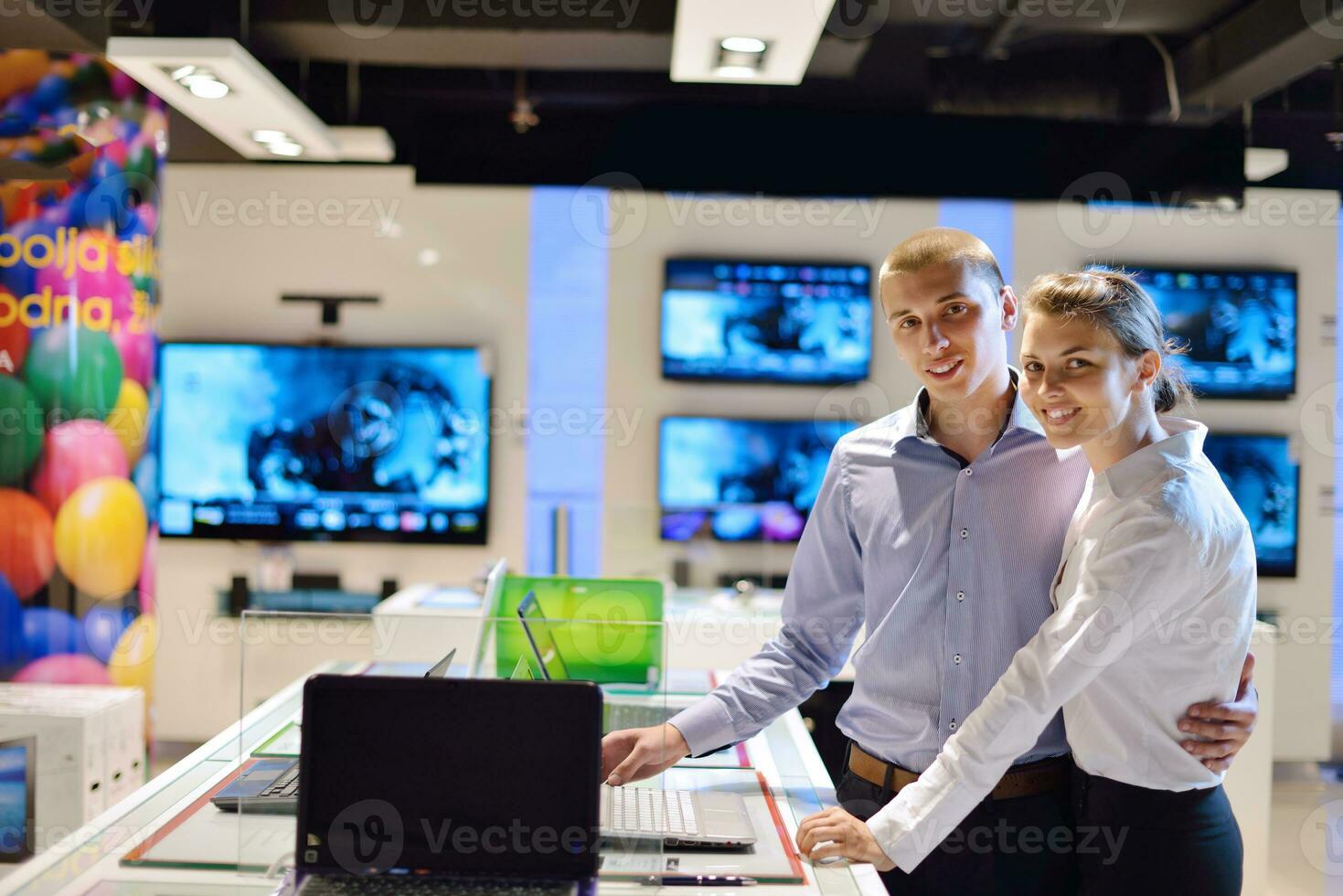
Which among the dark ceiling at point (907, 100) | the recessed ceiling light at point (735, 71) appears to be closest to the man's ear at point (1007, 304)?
the recessed ceiling light at point (735, 71)

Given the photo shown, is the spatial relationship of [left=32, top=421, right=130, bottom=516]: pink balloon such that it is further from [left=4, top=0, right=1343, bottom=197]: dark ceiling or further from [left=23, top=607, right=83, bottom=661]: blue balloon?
[left=4, top=0, right=1343, bottom=197]: dark ceiling

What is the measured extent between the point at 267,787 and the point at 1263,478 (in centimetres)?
486

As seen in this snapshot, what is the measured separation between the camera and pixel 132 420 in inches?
136

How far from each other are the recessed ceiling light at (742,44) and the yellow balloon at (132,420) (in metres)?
2.18

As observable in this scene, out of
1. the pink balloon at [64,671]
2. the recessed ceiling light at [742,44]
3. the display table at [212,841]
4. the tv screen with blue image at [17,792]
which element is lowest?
the tv screen with blue image at [17,792]

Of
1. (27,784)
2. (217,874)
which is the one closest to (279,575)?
(27,784)

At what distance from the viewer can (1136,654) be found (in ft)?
4.98

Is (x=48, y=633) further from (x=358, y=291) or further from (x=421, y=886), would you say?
(x=421, y=886)

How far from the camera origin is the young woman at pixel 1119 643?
144 cm

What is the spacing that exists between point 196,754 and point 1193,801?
1.69 meters

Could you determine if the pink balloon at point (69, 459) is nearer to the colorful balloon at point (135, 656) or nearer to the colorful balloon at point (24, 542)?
the colorful balloon at point (24, 542)

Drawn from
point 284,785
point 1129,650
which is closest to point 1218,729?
point 1129,650

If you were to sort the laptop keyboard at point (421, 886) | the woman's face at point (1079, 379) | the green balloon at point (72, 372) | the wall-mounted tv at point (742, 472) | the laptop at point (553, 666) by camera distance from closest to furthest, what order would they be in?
1. the laptop keyboard at point (421, 886)
2. the woman's face at point (1079, 379)
3. the laptop at point (553, 666)
4. the green balloon at point (72, 372)
5. the wall-mounted tv at point (742, 472)

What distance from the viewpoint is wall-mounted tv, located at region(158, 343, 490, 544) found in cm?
504
